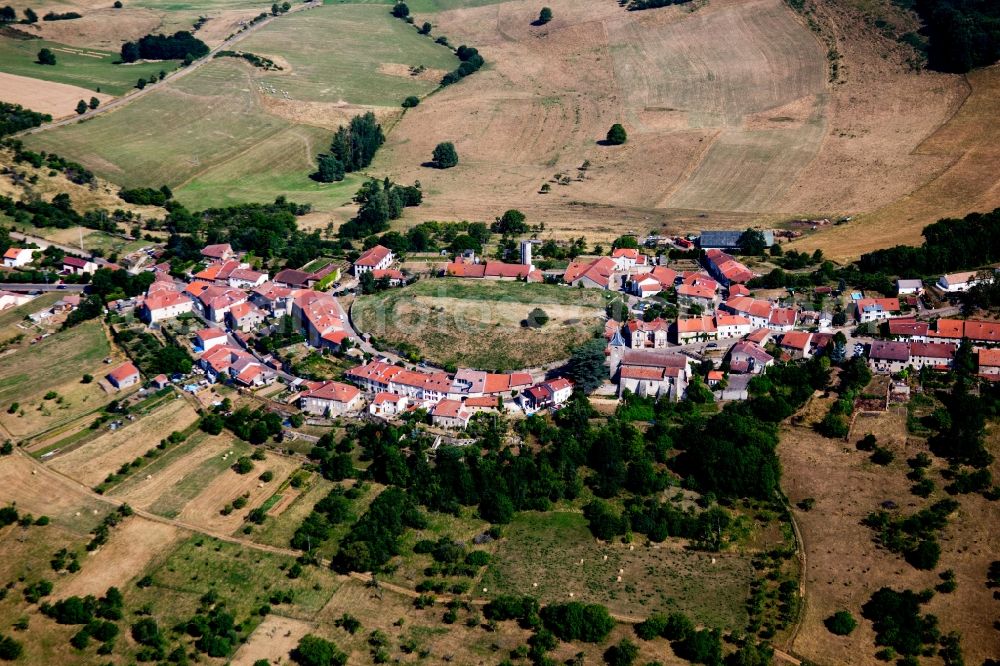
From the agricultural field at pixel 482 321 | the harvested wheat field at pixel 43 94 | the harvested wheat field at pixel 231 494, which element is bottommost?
the harvested wheat field at pixel 231 494

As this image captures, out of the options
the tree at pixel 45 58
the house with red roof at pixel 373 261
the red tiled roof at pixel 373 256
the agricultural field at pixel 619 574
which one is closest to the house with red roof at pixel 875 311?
the agricultural field at pixel 619 574

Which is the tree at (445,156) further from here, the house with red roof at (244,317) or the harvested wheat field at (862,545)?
the harvested wheat field at (862,545)

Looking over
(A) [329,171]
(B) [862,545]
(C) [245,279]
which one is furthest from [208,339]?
(B) [862,545]

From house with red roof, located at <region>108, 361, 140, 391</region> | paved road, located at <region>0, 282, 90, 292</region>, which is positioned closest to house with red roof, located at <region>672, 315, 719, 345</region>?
house with red roof, located at <region>108, 361, 140, 391</region>

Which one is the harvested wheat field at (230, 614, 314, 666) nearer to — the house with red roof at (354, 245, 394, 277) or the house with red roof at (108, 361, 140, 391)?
the house with red roof at (108, 361, 140, 391)

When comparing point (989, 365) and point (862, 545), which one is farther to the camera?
point (989, 365)

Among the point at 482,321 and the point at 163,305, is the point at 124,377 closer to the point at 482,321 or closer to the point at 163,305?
the point at 163,305
